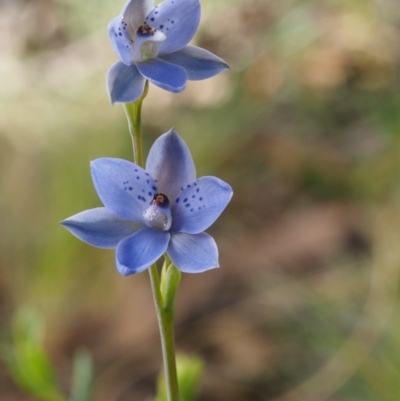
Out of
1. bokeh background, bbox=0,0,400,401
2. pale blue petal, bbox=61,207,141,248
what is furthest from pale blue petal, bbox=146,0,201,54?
bokeh background, bbox=0,0,400,401

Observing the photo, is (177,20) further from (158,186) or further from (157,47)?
(158,186)

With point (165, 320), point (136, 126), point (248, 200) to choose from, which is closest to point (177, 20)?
point (136, 126)

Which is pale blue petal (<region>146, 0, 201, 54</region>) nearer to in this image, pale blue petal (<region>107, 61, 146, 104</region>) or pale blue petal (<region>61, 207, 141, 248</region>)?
pale blue petal (<region>107, 61, 146, 104</region>)

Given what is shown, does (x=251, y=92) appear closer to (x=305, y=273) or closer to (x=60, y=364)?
(x=305, y=273)

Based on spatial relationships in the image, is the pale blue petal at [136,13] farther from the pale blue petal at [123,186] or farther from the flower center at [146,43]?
the pale blue petal at [123,186]

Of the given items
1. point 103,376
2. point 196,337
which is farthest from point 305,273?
point 103,376

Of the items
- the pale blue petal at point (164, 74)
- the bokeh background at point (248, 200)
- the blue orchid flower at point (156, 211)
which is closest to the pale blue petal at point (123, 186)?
the blue orchid flower at point (156, 211)
